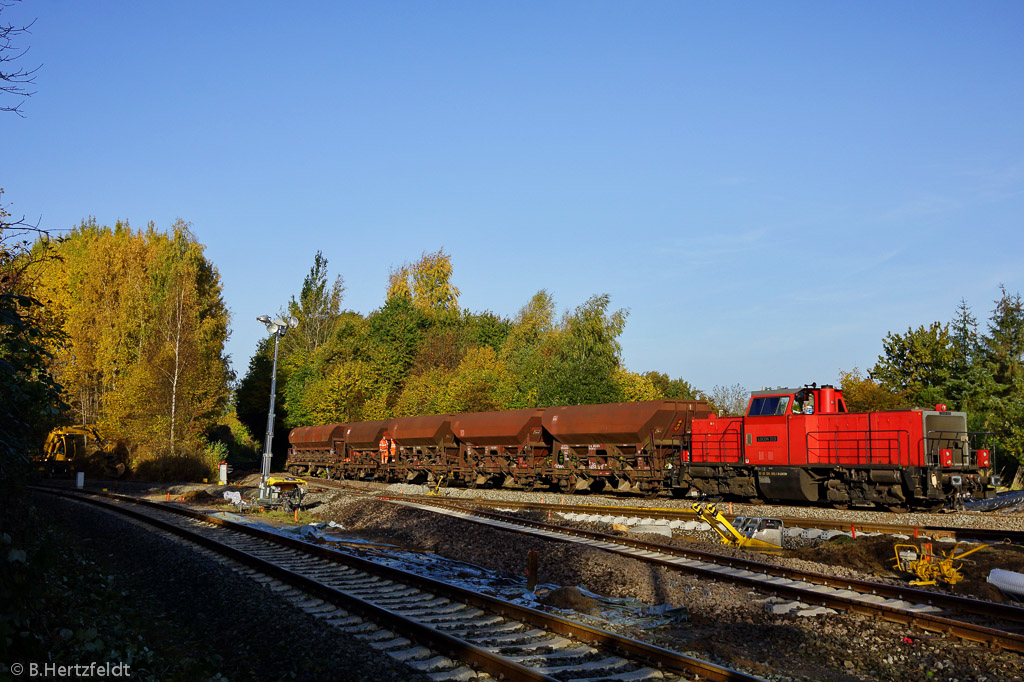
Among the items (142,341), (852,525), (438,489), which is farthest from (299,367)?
(852,525)

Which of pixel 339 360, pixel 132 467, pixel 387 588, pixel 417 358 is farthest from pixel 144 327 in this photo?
pixel 387 588

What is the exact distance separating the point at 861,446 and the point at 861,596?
11.5 metres

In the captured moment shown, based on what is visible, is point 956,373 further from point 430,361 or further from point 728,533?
point 430,361

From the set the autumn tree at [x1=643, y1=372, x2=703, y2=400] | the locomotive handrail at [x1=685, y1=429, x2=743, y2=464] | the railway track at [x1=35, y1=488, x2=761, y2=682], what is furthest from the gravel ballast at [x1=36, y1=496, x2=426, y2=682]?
the autumn tree at [x1=643, y1=372, x2=703, y2=400]

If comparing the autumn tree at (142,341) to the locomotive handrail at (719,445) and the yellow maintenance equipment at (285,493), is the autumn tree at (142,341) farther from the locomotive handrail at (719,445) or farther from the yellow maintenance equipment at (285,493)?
the locomotive handrail at (719,445)

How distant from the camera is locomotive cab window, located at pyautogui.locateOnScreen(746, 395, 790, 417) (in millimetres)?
21781

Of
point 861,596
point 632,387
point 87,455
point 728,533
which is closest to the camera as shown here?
point 861,596

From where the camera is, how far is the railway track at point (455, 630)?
666 cm

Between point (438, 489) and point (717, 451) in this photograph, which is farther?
point (438, 489)

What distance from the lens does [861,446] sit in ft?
65.5

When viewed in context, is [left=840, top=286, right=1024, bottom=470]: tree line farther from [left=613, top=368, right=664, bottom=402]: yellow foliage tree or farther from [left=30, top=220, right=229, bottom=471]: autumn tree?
[left=30, top=220, right=229, bottom=471]: autumn tree

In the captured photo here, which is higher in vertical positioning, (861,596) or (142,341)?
(142,341)

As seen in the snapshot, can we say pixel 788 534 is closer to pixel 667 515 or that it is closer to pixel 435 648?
pixel 667 515

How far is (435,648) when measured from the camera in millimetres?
7383
